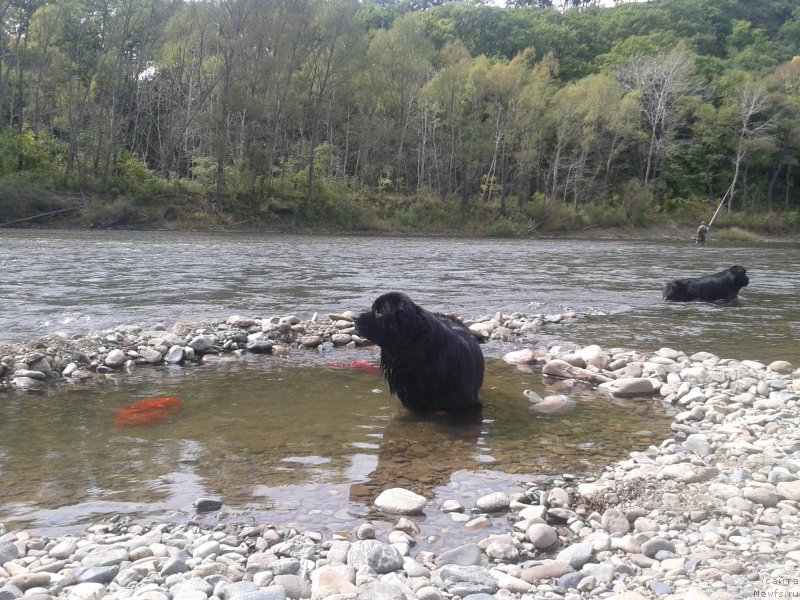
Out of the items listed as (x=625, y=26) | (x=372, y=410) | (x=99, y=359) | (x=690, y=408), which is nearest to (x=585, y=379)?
(x=690, y=408)

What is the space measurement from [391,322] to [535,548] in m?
2.85

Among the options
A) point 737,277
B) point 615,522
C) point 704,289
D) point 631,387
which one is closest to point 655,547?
point 615,522

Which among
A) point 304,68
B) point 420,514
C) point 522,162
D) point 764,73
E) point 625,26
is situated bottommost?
point 420,514

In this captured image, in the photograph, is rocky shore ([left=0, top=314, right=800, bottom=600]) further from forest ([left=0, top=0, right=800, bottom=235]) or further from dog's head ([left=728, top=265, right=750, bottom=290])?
forest ([left=0, top=0, right=800, bottom=235])

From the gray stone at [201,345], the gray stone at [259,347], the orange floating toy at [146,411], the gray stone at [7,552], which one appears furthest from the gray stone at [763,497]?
the gray stone at [201,345]

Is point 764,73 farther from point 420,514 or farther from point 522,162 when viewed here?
point 420,514

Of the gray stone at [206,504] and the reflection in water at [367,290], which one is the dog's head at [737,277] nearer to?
the reflection in water at [367,290]

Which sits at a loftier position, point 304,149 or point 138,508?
point 304,149

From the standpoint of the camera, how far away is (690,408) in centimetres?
693

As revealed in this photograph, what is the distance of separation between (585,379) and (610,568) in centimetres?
470

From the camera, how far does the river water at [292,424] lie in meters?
4.55

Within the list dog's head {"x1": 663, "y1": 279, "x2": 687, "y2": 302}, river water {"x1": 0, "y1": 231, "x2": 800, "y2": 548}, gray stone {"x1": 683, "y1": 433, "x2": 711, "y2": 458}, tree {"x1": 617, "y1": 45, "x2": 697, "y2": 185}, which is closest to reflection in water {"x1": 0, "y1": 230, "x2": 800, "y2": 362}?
river water {"x1": 0, "y1": 231, "x2": 800, "y2": 548}

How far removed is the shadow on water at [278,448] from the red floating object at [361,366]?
53 centimetres

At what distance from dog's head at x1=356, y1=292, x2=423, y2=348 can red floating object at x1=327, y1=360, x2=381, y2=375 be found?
1976 mm
